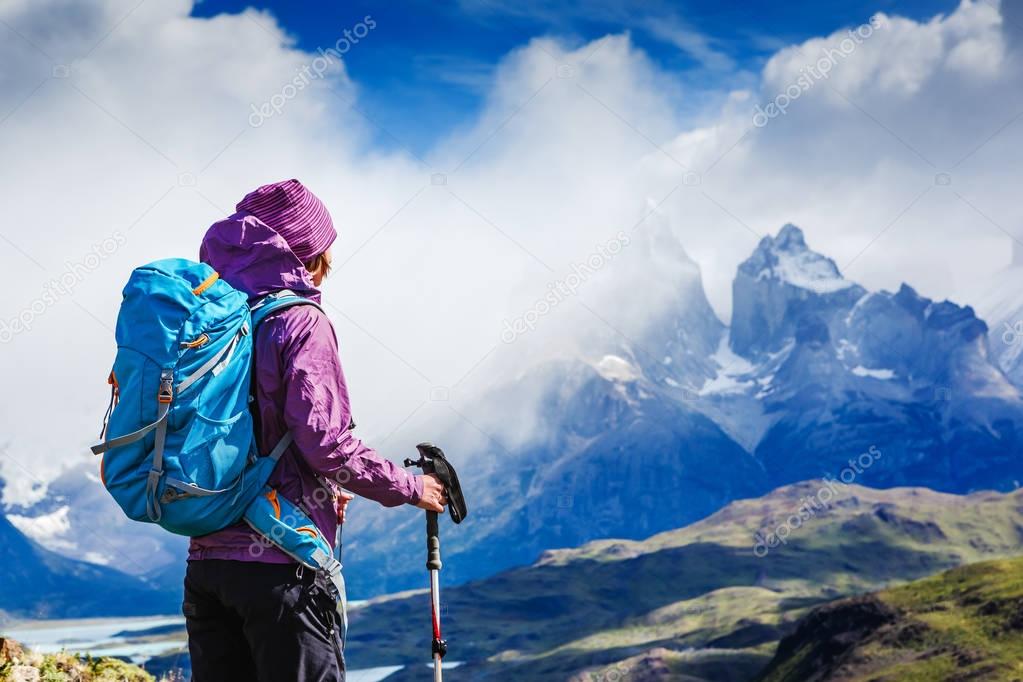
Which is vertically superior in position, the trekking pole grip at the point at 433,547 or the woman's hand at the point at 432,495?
the woman's hand at the point at 432,495

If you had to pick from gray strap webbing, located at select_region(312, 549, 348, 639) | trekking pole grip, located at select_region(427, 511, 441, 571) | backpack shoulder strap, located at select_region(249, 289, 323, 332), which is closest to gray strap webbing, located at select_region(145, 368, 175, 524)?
backpack shoulder strap, located at select_region(249, 289, 323, 332)

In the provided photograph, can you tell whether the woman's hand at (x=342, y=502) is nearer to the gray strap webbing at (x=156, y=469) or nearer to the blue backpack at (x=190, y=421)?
the blue backpack at (x=190, y=421)

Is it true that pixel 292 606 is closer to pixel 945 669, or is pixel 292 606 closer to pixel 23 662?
pixel 23 662

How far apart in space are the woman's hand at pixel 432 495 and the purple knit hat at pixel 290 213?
1793 millimetres

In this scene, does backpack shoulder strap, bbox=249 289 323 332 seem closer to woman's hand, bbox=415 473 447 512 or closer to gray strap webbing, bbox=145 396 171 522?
gray strap webbing, bbox=145 396 171 522

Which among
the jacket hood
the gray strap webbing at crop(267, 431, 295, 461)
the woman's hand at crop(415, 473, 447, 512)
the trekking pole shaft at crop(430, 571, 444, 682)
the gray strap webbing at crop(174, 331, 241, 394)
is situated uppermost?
the jacket hood

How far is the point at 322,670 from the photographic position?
21.5 feet

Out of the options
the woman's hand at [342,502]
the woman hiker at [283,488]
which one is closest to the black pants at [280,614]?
the woman hiker at [283,488]

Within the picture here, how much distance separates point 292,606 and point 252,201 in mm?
2797

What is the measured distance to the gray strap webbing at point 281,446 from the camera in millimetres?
6672

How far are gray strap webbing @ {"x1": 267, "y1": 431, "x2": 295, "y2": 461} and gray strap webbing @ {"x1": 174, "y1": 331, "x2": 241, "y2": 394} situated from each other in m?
A: 0.66

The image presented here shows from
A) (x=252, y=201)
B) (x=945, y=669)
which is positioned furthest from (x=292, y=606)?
(x=945, y=669)

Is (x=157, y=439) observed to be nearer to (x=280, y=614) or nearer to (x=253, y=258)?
(x=280, y=614)

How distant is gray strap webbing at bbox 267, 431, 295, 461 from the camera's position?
667 cm
